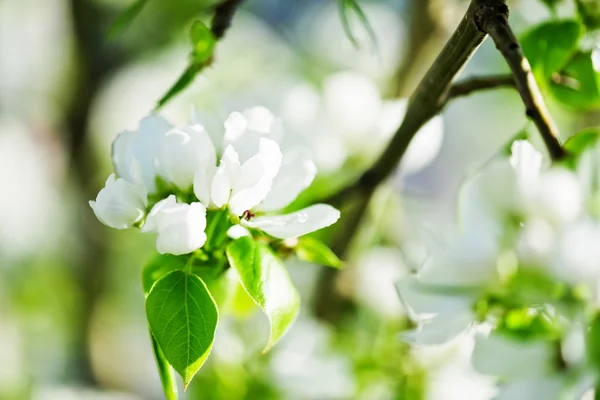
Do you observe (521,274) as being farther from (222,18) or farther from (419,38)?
(419,38)

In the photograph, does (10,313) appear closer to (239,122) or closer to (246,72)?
(246,72)

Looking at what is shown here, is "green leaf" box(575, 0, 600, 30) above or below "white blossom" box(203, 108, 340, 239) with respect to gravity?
above

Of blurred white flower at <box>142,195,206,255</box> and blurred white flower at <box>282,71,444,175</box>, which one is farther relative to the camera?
blurred white flower at <box>282,71,444,175</box>

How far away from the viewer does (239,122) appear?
0.32m

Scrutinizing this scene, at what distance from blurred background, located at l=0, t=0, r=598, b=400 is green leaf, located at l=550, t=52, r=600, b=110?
38 mm

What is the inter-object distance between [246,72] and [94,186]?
0.96 feet

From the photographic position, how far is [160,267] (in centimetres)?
31

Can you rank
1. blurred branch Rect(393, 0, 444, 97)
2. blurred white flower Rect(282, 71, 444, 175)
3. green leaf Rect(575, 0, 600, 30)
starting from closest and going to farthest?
green leaf Rect(575, 0, 600, 30)
blurred white flower Rect(282, 71, 444, 175)
blurred branch Rect(393, 0, 444, 97)

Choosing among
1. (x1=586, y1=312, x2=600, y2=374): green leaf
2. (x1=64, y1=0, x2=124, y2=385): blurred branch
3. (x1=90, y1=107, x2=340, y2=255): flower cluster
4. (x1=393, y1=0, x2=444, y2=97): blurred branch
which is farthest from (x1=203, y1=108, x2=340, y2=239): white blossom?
(x1=64, y1=0, x2=124, y2=385): blurred branch

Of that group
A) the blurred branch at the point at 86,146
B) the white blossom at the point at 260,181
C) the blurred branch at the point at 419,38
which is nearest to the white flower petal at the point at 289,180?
the white blossom at the point at 260,181

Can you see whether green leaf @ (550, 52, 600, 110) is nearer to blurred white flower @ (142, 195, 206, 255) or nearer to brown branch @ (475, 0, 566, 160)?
brown branch @ (475, 0, 566, 160)

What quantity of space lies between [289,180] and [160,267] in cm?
6

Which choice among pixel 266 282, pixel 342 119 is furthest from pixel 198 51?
pixel 342 119

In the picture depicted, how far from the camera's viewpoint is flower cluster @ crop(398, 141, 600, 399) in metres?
0.28
